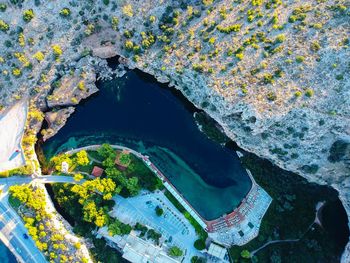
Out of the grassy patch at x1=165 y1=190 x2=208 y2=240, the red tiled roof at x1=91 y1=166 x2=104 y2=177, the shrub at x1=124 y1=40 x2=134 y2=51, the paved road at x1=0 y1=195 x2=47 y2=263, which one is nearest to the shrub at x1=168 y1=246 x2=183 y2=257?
the grassy patch at x1=165 y1=190 x2=208 y2=240

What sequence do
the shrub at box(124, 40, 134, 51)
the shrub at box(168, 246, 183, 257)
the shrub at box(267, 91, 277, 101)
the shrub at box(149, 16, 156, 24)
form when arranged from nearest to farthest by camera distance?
the shrub at box(267, 91, 277, 101) < the shrub at box(168, 246, 183, 257) < the shrub at box(149, 16, 156, 24) < the shrub at box(124, 40, 134, 51)

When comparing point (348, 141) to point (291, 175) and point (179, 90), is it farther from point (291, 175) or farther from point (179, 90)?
point (179, 90)

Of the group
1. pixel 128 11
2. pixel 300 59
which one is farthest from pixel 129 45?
pixel 300 59

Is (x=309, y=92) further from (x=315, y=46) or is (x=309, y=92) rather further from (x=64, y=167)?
(x=64, y=167)

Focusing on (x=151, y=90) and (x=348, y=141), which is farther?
(x=151, y=90)

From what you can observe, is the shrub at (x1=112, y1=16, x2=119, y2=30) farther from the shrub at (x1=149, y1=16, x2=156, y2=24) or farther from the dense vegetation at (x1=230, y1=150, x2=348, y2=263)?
the dense vegetation at (x1=230, y1=150, x2=348, y2=263)

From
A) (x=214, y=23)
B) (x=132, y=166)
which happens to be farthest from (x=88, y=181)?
(x=214, y=23)
